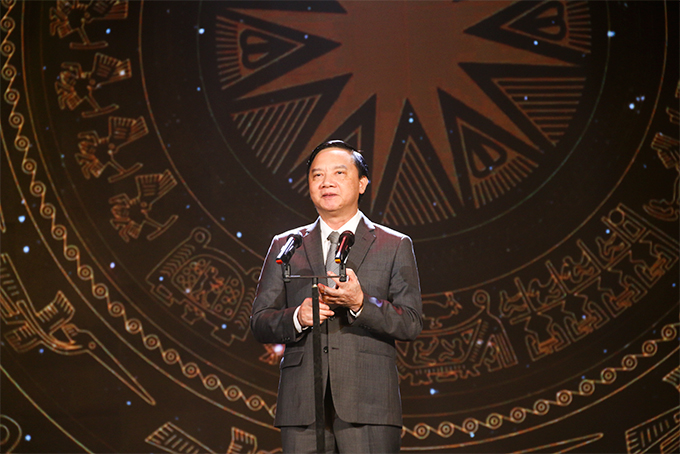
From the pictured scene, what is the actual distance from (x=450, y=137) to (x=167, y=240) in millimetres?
1629


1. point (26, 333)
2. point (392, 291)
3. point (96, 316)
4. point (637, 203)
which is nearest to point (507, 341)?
point (637, 203)

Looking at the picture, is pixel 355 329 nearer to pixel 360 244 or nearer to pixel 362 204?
pixel 360 244

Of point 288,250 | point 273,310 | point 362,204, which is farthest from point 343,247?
point 362,204

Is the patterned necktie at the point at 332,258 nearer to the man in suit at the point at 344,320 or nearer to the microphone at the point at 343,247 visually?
the man in suit at the point at 344,320

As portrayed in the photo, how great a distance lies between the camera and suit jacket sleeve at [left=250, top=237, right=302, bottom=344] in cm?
212

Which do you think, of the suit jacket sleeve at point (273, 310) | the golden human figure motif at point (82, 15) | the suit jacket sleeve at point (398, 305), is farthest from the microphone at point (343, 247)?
the golden human figure motif at point (82, 15)

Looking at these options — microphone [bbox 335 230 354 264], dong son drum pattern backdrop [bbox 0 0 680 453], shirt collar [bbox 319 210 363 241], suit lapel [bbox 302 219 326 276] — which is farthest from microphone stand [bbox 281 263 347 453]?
dong son drum pattern backdrop [bbox 0 0 680 453]

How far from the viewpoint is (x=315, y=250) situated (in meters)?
2.27

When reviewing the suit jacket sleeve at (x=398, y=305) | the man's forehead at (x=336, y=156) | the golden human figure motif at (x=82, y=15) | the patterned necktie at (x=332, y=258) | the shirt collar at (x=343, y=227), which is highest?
the golden human figure motif at (x=82, y=15)

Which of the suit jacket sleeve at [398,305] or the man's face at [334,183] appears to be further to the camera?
the man's face at [334,183]

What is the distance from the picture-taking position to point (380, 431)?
2.06 m

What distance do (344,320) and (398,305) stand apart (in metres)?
0.18

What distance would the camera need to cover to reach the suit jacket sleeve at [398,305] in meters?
2.05

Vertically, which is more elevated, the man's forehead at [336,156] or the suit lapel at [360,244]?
the man's forehead at [336,156]
